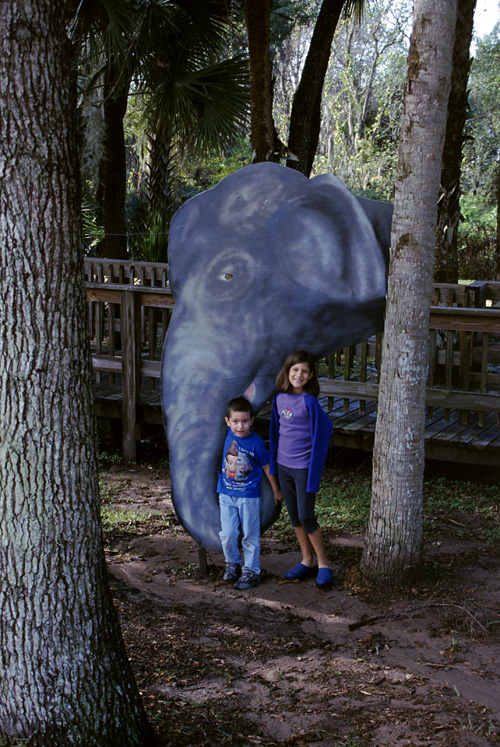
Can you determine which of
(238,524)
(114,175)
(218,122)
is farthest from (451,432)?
(114,175)

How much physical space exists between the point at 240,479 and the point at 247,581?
0.69 m

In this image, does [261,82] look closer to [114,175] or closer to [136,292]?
[136,292]

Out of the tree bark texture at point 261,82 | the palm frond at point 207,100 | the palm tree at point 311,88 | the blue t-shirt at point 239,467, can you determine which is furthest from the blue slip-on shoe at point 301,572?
the palm frond at point 207,100

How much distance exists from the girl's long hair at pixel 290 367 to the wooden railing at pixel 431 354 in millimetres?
2193

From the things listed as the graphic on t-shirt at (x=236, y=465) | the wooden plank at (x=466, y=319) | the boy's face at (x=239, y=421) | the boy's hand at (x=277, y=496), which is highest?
the wooden plank at (x=466, y=319)

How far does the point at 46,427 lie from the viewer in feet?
8.86

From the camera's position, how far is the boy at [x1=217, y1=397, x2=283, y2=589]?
446 centimetres

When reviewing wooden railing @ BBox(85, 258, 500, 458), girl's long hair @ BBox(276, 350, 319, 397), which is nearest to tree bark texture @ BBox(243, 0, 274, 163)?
wooden railing @ BBox(85, 258, 500, 458)

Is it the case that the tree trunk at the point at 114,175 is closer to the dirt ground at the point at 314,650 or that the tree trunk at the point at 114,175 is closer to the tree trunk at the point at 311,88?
the tree trunk at the point at 311,88

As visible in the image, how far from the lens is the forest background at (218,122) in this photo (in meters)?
11.3

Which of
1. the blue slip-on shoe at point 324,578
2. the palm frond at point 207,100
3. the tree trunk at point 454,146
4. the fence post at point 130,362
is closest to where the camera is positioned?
the blue slip-on shoe at point 324,578

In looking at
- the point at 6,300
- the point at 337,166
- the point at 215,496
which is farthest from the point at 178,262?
the point at 337,166

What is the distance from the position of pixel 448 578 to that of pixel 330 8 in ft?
28.3

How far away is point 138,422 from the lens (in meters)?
7.80
